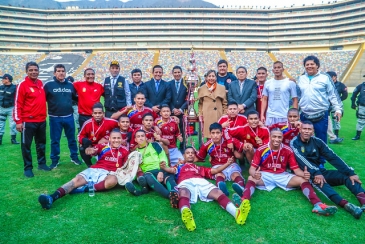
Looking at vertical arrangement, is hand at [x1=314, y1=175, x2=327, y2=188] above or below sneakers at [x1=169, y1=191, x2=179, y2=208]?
above

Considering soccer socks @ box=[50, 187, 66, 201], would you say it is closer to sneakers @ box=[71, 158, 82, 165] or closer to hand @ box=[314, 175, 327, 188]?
sneakers @ box=[71, 158, 82, 165]

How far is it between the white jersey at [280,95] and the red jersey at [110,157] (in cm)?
269

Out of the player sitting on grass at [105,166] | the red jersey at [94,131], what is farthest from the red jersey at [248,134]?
the red jersey at [94,131]

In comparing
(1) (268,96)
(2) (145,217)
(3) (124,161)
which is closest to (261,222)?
(2) (145,217)

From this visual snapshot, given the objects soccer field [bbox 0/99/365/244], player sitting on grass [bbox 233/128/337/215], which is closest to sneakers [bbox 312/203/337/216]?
soccer field [bbox 0/99/365/244]

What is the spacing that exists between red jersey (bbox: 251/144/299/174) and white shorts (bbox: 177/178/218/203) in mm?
780

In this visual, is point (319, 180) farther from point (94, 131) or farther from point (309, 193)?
point (94, 131)

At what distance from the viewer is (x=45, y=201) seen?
10.8 feet

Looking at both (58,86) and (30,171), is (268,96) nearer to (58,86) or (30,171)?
(58,86)

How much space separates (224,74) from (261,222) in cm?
363

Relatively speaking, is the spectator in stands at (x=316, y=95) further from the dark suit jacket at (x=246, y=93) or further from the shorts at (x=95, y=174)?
the shorts at (x=95, y=174)

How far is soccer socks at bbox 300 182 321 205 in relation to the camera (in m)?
3.36

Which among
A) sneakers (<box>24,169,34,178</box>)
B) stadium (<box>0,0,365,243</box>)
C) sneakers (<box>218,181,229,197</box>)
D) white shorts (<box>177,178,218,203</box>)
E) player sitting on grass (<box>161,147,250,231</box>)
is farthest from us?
sneakers (<box>24,169,34,178</box>)

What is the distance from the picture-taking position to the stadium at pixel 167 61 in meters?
2.85
